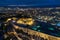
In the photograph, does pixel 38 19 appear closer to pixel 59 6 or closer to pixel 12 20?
pixel 12 20

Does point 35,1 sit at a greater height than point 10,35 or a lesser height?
greater

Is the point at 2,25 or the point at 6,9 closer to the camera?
the point at 2,25

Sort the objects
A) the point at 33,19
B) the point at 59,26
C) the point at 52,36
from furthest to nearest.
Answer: the point at 33,19 < the point at 59,26 < the point at 52,36

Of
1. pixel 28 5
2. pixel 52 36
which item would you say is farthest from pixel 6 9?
pixel 52 36

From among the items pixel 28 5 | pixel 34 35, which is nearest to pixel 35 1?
pixel 28 5

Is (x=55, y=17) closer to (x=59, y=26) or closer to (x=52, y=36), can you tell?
(x=59, y=26)

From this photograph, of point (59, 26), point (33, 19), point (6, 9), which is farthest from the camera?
point (6, 9)
